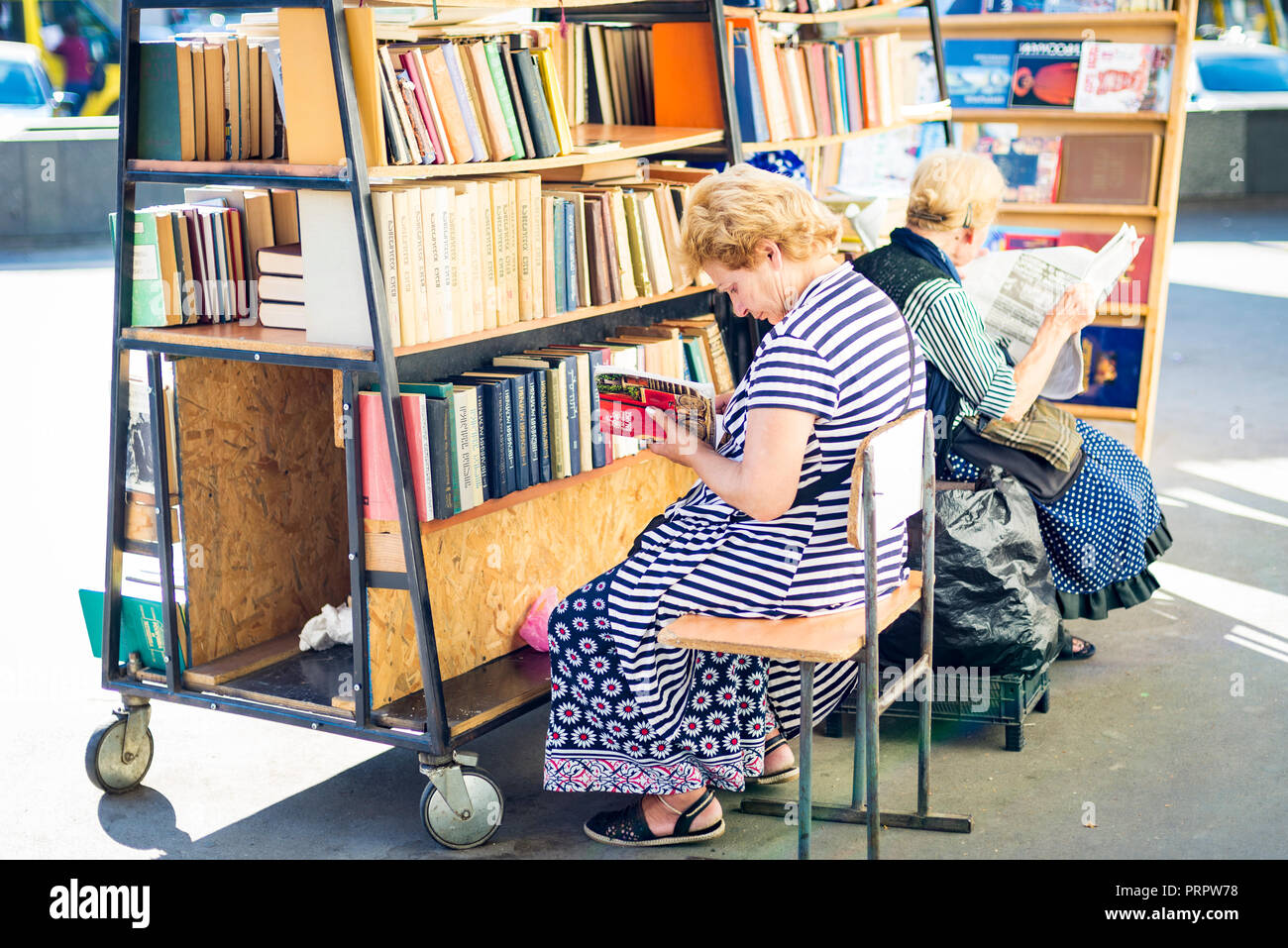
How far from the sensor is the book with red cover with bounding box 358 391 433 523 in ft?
9.75

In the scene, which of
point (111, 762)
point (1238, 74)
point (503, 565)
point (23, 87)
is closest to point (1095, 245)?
point (503, 565)

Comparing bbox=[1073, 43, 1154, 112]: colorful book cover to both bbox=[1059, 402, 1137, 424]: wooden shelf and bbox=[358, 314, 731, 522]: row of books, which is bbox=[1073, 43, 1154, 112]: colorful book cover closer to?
bbox=[1059, 402, 1137, 424]: wooden shelf

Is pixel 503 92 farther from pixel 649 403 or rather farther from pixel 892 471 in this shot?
pixel 892 471

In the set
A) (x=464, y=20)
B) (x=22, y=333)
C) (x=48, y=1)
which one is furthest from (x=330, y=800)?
(x=48, y=1)

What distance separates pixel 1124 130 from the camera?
18.8ft

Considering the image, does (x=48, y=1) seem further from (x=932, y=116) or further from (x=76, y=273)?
(x=932, y=116)

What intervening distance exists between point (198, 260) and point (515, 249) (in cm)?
72

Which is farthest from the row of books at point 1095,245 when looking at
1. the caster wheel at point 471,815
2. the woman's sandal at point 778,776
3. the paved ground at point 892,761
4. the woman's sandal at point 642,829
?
the caster wheel at point 471,815

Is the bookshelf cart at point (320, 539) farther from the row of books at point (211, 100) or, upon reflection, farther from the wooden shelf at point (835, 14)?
the wooden shelf at point (835, 14)

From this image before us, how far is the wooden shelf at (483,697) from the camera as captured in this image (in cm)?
305

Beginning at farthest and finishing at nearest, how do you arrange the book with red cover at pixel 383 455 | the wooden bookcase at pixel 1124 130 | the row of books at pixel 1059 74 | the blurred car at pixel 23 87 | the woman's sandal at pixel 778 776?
the blurred car at pixel 23 87 < the row of books at pixel 1059 74 < the wooden bookcase at pixel 1124 130 < the woman's sandal at pixel 778 776 < the book with red cover at pixel 383 455

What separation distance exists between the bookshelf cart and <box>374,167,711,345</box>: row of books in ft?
0.16

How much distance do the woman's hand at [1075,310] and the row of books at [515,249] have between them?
104cm
